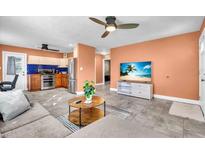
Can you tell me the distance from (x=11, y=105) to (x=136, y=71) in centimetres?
428

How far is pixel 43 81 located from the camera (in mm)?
5902

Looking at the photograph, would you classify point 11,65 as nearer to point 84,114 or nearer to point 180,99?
point 84,114

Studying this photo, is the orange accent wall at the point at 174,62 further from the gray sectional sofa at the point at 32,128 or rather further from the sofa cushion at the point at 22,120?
the sofa cushion at the point at 22,120

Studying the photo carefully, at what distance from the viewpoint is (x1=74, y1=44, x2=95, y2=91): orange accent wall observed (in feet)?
15.6

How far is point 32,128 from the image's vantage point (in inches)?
56.6

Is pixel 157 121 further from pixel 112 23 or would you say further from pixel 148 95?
pixel 112 23

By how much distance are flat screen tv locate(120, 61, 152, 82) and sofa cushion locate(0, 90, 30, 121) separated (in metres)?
4.05

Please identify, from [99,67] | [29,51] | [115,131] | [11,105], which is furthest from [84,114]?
[99,67]

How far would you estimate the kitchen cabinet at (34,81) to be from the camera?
5.71 meters

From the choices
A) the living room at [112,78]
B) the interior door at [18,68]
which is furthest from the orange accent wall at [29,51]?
the interior door at [18,68]

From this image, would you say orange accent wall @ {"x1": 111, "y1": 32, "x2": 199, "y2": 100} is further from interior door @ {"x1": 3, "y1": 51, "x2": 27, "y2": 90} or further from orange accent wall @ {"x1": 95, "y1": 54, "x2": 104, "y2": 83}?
interior door @ {"x1": 3, "y1": 51, "x2": 27, "y2": 90}
